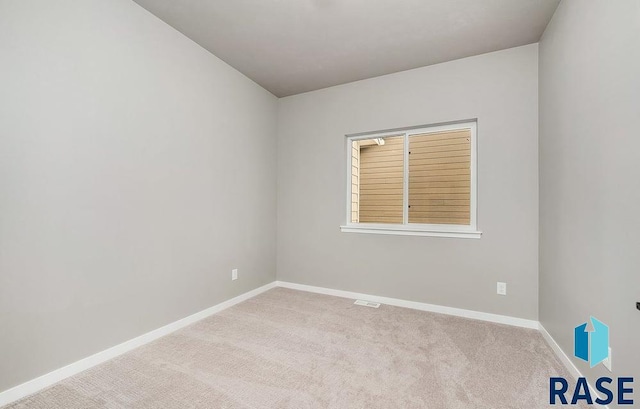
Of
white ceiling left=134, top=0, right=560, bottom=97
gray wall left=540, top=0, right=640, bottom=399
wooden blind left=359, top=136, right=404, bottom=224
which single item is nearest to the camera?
gray wall left=540, top=0, right=640, bottom=399

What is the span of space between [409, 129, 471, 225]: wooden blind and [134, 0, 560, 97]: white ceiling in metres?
0.84

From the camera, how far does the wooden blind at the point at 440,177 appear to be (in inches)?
117

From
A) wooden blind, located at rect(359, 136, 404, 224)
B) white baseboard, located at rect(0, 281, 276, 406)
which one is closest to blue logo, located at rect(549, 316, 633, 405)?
wooden blind, located at rect(359, 136, 404, 224)

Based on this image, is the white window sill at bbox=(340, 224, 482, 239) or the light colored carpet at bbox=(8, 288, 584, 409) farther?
the white window sill at bbox=(340, 224, 482, 239)

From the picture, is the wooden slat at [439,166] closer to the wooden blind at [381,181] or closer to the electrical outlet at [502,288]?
the wooden blind at [381,181]

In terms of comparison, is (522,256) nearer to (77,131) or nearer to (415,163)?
(415,163)

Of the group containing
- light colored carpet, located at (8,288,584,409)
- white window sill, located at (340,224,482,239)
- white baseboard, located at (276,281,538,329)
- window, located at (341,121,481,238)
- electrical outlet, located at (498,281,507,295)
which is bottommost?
light colored carpet, located at (8,288,584,409)

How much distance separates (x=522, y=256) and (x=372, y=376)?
189cm

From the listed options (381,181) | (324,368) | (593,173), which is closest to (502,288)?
(593,173)

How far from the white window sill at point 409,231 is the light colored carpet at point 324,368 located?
85cm

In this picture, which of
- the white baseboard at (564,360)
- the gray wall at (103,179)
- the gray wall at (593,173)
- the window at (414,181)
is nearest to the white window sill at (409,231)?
the window at (414,181)

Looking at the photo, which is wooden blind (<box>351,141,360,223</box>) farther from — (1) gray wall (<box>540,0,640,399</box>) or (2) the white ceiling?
(1) gray wall (<box>540,0,640,399</box>)

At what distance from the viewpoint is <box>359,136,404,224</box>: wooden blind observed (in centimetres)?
335

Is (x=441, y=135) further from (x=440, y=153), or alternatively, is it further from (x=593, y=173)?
(x=593, y=173)
